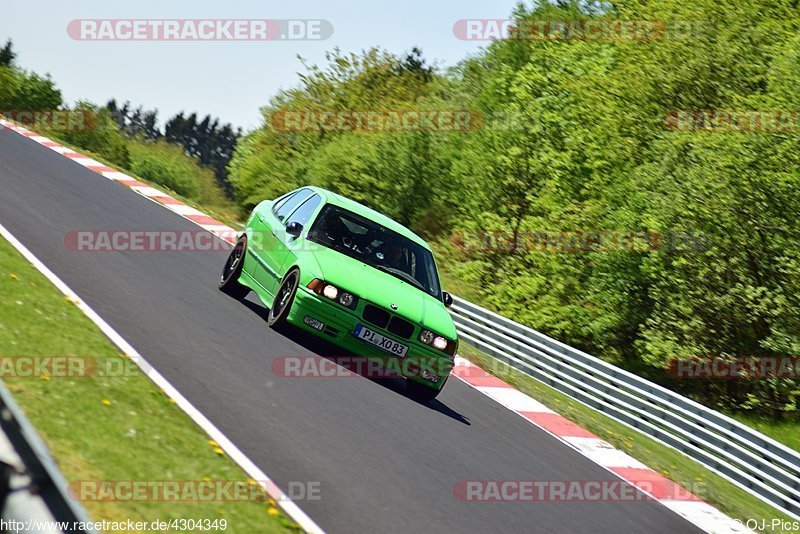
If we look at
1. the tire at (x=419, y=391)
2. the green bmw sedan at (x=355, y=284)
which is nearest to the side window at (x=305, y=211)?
→ the green bmw sedan at (x=355, y=284)

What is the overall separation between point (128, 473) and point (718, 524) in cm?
621

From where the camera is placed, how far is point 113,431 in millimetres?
6469

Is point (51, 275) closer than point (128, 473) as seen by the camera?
No

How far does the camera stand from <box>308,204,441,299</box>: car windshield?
1152 centimetres

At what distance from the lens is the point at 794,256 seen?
22.7m

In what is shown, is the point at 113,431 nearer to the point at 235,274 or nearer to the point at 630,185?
the point at 235,274

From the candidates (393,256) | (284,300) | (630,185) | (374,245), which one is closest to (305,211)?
(374,245)

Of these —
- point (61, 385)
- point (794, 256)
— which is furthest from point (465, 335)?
point (61, 385)

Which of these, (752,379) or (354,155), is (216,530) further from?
(354,155)

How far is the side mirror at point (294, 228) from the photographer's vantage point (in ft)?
37.5

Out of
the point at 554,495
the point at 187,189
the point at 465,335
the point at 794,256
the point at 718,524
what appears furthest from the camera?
the point at 187,189

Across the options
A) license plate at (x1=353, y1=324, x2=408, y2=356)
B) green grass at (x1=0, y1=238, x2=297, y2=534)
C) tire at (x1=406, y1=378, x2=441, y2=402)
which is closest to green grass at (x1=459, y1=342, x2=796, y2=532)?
tire at (x1=406, y1=378, x2=441, y2=402)

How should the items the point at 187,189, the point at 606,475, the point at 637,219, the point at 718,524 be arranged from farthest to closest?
1. the point at 187,189
2. the point at 637,219
3. the point at 606,475
4. the point at 718,524

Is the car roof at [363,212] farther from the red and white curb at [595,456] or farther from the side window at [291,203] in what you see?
the red and white curb at [595,456]
